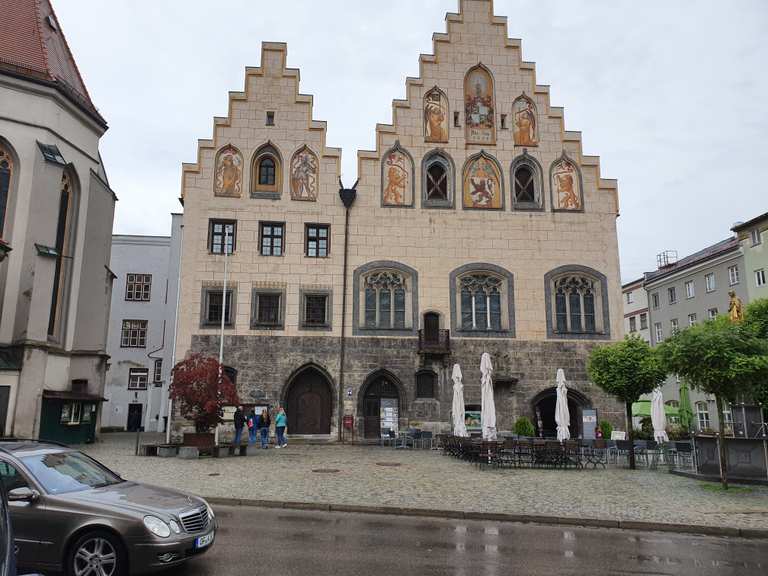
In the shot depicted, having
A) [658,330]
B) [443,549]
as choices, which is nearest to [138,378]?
[443,549]

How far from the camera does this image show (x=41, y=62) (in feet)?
91.0

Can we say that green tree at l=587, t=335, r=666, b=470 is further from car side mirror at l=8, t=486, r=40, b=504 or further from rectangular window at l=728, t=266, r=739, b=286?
rectangular window at l=728, t=266, r=739, b=286

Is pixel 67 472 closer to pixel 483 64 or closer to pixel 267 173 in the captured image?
pixel 267 173

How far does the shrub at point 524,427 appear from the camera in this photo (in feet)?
89.6

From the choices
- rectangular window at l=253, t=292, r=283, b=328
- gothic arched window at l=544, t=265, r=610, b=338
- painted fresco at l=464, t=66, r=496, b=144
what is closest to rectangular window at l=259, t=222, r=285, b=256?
rectangular window at l=253, t=292, r=283, b=328

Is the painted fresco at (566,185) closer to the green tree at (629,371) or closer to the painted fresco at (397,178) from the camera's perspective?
the painted fresco at (397,178)

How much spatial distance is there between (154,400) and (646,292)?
135ft

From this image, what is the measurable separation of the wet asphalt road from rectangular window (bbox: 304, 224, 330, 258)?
61.2ft

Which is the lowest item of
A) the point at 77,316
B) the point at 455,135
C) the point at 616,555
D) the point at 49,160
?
the point at 616,555

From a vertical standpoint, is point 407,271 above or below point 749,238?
below

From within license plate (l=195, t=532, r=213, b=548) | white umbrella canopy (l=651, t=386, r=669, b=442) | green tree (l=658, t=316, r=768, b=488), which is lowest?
license plate (l=195, t=532, r=213, b=548)

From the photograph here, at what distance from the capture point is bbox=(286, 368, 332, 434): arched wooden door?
28062 mm

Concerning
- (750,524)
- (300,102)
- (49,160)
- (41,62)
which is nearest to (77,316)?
(49,160)

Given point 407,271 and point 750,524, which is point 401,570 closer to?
point 750,524
